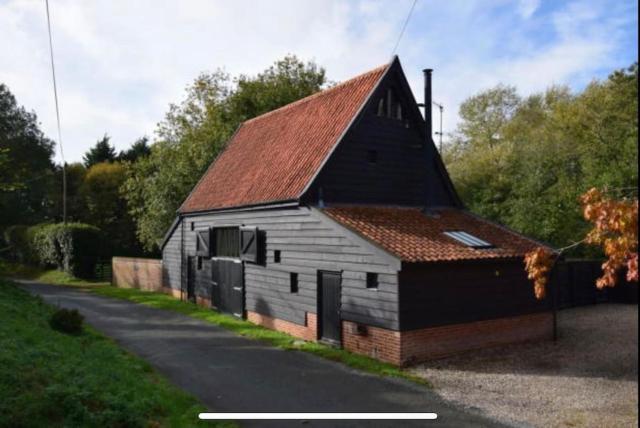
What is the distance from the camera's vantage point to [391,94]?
16.8 metres

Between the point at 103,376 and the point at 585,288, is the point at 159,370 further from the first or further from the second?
the point at 585,288

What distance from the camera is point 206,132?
31844 mm

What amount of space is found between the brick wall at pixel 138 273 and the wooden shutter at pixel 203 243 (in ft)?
20.7

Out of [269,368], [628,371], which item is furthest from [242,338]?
[628,371]

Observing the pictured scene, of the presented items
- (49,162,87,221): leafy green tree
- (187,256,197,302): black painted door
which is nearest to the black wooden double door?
(187,256,197,302): black painted door

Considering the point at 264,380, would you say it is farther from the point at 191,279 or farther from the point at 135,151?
the point at 135,151

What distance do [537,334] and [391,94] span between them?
8500 mm

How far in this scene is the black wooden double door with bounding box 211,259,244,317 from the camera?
61.3 ft

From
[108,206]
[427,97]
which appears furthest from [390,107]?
[108,206]

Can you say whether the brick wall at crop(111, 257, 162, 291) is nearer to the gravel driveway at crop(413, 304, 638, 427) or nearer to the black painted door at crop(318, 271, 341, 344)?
the black painted door at crop(318, 271, 341, 344)

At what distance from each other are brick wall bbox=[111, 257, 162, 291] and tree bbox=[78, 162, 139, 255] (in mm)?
12115

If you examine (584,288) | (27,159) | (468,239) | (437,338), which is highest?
(27,159)

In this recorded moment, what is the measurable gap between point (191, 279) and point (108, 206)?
91.3 ft

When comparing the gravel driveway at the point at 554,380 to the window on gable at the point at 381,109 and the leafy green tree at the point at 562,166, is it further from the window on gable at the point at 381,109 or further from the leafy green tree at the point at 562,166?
the window on gable at the point at 381,109
